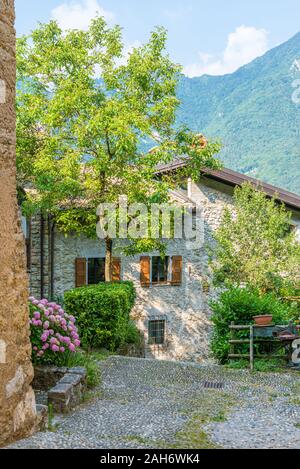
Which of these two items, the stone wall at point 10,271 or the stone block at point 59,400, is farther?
the stone block at point 59,400

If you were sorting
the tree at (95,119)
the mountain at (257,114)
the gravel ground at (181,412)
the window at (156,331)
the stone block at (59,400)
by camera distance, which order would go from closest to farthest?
the gravel ground at (181,412) → the stone block at (59,400) → the tree at (95,119) → the window at (156,331) → the mountain at (257,114)

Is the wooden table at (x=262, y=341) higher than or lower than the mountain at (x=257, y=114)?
lower

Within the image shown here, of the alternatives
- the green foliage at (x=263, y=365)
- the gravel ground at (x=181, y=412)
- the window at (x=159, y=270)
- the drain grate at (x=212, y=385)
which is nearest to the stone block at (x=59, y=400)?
the gravel ground at (x=181, y=412)

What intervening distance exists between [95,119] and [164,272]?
7763mm

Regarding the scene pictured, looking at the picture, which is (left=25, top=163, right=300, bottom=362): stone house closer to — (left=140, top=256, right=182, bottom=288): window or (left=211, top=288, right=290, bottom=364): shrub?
(left=140, top=256, right=182, bottom=288): window

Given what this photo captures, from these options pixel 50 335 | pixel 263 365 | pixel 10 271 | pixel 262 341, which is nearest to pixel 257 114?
pixel 262 341

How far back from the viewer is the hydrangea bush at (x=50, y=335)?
7816mm

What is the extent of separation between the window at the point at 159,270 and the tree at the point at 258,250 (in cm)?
392

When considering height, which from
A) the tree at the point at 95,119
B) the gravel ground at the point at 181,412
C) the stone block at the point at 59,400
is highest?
the tree at the point at 95,119

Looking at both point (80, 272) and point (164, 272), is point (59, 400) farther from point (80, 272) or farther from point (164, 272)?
point (164, 272)

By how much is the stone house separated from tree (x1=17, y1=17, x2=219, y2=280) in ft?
10.4

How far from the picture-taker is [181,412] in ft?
23.4

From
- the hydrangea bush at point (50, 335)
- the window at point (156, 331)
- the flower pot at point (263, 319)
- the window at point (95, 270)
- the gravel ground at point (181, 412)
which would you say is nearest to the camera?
the gravel ground at point (181, 412)

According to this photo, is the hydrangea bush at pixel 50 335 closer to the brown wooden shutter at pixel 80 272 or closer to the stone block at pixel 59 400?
the stone block at pixel 59 400
